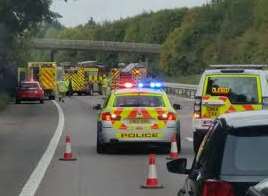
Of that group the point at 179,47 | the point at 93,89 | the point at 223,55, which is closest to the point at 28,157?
the point at 93,89

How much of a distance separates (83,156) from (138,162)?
177 centimetres

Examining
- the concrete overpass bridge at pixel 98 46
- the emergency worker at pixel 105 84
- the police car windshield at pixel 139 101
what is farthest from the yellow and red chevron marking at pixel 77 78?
the concrete overpass bridge at pixel 98 46

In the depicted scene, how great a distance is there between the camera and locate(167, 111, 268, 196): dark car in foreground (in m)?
5.83

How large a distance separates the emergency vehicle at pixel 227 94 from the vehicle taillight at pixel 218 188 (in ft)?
41.1

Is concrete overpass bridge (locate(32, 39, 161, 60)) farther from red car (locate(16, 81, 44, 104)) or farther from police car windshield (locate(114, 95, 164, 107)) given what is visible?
police car windshield (locate(114, 95, 164, 107))

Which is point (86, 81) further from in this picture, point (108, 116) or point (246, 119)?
point (246, 119)

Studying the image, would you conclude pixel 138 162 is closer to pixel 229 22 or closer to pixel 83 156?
pixel 83 156

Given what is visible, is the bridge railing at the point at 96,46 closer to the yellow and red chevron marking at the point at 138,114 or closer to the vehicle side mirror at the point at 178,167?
the yellow and red chevron marking at the point at 138,114

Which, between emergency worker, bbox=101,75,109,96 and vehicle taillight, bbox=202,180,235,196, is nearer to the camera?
vehicle taillight, bbox=202,180,235,196

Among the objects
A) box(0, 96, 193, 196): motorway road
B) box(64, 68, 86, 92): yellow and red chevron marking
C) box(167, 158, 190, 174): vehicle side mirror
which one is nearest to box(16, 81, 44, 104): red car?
box(64, 68, 86, 92): yellow and red chevron marking

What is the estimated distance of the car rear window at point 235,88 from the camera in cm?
1848

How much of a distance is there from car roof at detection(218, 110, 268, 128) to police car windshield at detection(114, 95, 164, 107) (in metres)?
12.8

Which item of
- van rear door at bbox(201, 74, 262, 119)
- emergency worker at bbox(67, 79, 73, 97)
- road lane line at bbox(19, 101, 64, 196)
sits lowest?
emergency worker at bbox(67, 79, 73, 97)

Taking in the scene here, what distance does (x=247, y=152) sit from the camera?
19.9ft
